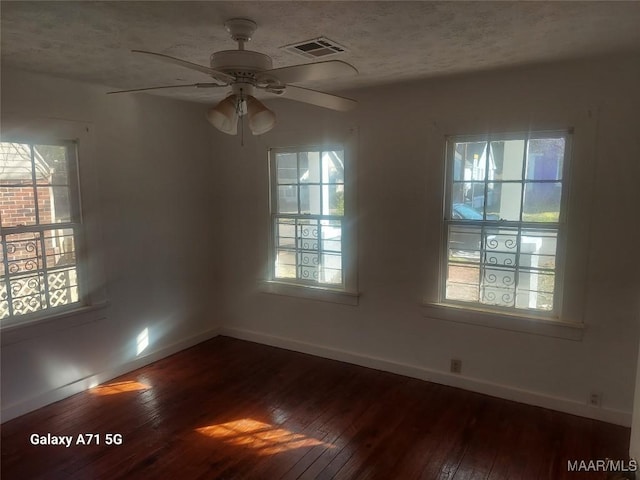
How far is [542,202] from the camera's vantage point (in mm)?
2969

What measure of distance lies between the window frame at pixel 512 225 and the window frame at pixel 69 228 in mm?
2836

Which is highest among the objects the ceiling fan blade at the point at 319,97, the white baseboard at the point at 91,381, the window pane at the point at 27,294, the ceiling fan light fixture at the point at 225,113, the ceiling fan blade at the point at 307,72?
the ceiling fan blade at the point at 307,72

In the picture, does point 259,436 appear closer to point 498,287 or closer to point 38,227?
point 498,287

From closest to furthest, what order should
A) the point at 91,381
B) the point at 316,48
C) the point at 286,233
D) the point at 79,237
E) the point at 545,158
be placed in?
the point at 316,48, the point at 545,158, the point at 79,237, the point at 91,381, the point at 286,233

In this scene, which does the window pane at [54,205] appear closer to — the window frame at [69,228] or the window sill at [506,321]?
the window frame at [69,228]

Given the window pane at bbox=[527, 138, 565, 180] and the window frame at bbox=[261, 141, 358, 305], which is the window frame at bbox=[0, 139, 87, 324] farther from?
the window pane at bbox=[527, 138, 565, 180]

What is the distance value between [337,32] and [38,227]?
2.52 meters

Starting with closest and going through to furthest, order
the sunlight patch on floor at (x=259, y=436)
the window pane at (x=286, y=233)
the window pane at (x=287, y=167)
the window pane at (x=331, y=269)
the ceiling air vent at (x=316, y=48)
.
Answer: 1. the ceiling air vent at (x=316, y=48)
2. the sunlight patch on floor at (x=259, y=436)
3. the window pane at (x=331, y=269)
4. the window pane at (x=287, y=167)
5. the window pane at (x=286, y=233)

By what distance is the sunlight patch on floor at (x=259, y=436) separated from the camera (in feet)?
8.69

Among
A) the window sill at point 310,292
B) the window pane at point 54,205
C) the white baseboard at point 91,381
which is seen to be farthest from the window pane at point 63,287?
the window sill at point 310,292

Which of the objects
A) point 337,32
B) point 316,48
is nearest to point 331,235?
point 316,48

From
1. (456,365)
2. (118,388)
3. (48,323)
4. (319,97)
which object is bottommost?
(118,388)

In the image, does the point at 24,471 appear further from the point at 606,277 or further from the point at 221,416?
the point at 606,277

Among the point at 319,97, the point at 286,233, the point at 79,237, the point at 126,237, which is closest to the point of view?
the point at 319,97
